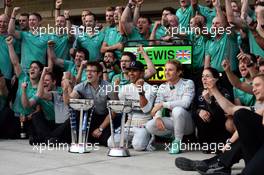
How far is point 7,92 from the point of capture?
25.5ft

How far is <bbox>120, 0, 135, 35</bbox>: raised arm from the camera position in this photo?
25.1 ft

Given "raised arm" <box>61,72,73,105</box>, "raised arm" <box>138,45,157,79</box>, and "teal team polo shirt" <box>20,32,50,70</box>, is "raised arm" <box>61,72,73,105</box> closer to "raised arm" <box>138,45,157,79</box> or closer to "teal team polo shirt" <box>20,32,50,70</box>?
"raised arm" <box>138,45,157,79</box>

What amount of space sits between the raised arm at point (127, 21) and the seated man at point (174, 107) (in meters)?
1.58

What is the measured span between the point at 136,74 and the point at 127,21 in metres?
1.54

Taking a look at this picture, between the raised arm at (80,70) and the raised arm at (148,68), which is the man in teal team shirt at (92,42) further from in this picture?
the raised arm at (148,68)

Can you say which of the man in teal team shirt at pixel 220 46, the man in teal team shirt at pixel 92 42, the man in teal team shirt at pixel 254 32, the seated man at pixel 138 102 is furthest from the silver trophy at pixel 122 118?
the man in teal team shirt at pixel 92 42

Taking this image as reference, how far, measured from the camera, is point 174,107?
618 centimetres

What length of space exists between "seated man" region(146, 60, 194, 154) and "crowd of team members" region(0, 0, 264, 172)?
0.01 metres

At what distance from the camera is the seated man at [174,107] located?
607 cm

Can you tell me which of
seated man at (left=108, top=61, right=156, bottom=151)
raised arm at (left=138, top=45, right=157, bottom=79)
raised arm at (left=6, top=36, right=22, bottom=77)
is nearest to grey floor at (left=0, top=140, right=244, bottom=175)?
seated man at (left=108, top=61, right=156, bottom=151)

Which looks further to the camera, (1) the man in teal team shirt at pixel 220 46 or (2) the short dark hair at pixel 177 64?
(1) the man in teal team shirt at pixel 220 46

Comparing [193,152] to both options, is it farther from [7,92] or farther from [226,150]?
[7,92]

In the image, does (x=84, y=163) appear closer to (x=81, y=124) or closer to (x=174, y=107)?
(x=81, y=124)

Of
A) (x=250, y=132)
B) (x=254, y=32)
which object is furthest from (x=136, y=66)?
(x=250, y=132)
